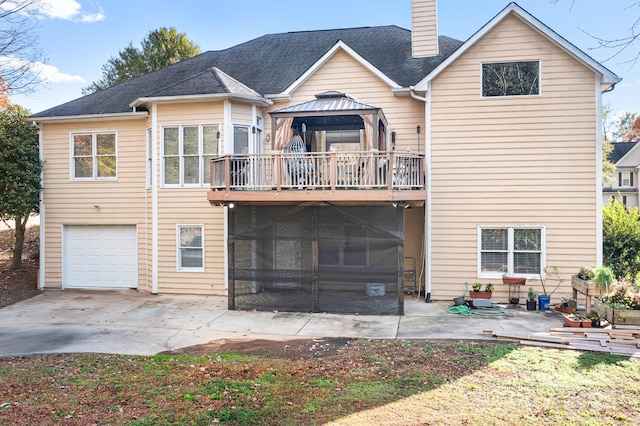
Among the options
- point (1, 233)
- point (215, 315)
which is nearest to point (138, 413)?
point (215, 315)

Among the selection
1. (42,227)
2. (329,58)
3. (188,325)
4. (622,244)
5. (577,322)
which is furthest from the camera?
(42,227)

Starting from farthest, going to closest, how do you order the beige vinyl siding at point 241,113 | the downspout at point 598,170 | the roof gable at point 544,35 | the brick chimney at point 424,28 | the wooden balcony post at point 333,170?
1. the brick chimney at point 424,28
2. the beige vinyl siding at point 241,113
3. the downspout at point 598,170
4. the roof gable at point 544,35
5. the wooden balcony post at point 333,170

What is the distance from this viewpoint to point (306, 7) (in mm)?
24797

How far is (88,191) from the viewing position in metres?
14.7

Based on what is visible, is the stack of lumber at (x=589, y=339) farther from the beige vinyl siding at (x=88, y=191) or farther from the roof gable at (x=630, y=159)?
the roof gable at (x=630, y=159)

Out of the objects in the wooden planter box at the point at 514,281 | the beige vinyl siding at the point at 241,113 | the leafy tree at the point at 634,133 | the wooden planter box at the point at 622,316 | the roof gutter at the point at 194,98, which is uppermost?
the leafy tree at the point at 634,133

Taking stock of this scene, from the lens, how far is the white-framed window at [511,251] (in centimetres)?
1203

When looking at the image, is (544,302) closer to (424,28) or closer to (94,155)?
(424,28)

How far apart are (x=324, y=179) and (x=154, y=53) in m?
26.1

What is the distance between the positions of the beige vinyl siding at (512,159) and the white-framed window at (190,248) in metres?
6.93

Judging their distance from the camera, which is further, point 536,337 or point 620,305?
point 620,305

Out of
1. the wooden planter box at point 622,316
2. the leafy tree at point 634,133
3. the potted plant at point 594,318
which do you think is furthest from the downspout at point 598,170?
the leafy tree at point 634,133

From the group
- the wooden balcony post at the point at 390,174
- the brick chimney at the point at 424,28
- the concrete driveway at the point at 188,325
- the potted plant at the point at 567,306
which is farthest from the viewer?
the brick chimney at the point at 424,28

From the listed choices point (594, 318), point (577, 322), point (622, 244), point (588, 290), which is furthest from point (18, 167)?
point (622, 244)
